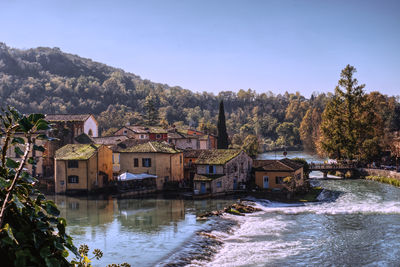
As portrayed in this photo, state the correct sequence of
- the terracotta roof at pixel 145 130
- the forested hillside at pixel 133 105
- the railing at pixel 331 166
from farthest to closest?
the forested hillside at pixel 133 105
the terracotta roof at pixel 145 130
the railing at pixel 331 166

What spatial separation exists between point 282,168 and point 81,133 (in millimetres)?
33749

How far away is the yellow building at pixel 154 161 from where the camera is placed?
50.8m

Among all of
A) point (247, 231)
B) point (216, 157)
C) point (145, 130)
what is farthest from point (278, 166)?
point (145, 130)

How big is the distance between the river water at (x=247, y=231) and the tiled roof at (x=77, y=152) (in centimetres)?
514

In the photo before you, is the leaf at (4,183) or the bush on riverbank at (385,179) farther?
the bush on riverbank at (385,179)

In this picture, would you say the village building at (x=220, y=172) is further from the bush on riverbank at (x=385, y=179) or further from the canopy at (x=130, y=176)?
the bush on riverbank at (x=385, y=179)

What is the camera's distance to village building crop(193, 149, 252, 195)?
154ft

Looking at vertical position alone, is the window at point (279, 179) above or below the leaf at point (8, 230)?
below

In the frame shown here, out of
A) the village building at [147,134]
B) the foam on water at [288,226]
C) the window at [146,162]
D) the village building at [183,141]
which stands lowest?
the foam on water at [288,226]

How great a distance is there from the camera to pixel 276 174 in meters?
47.6

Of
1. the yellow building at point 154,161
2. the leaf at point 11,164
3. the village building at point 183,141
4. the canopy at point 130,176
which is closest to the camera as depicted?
the leaf at point 11,164

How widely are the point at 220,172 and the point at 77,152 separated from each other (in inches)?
667

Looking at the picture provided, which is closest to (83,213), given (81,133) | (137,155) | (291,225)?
(137,155)

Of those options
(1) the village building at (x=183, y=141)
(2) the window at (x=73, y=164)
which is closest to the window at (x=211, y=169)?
(2) the window at (x=73, y=164)
